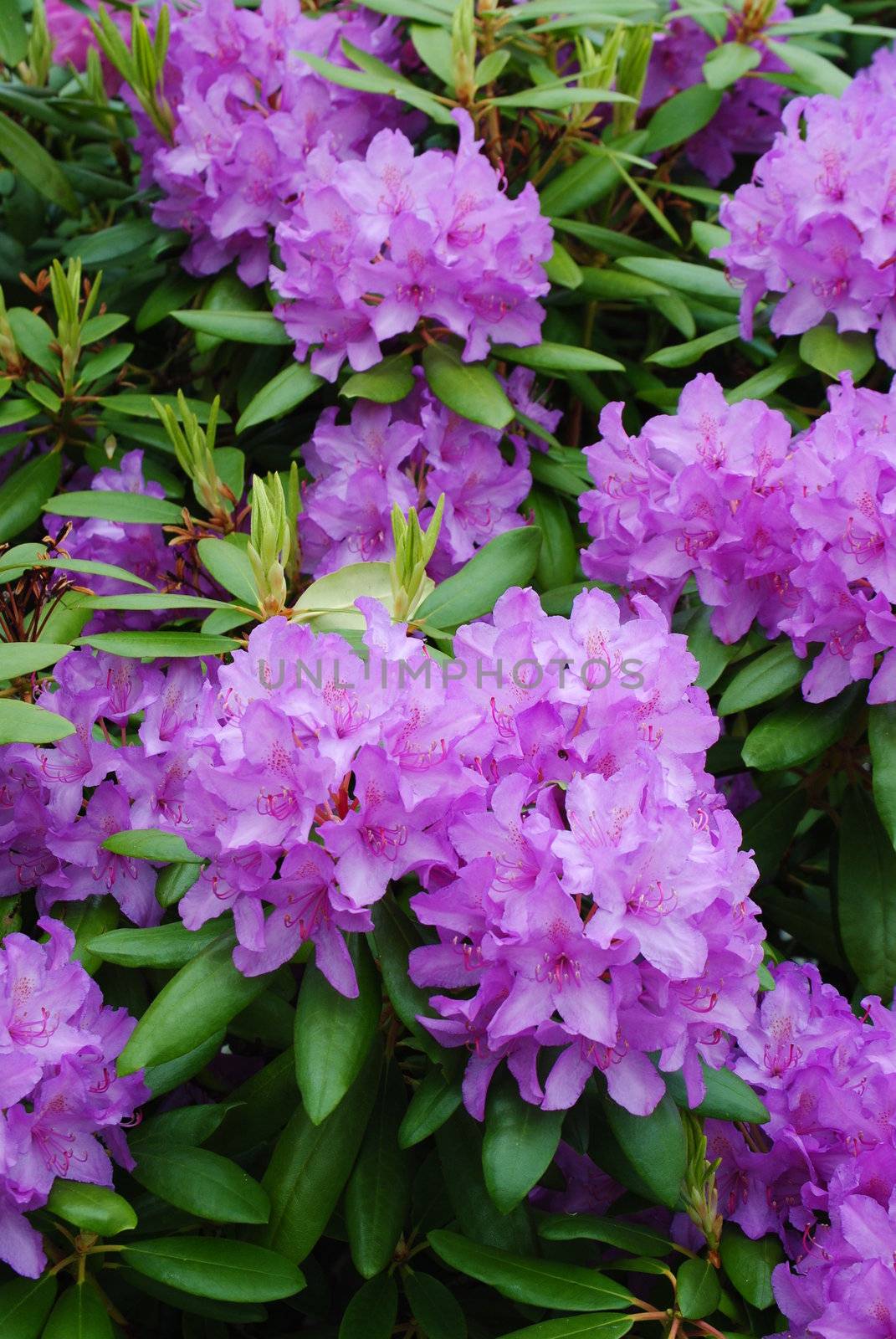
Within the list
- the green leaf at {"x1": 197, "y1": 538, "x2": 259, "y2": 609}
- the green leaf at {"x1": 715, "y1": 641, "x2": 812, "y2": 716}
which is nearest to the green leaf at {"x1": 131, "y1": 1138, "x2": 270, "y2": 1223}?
the green leaf at {"x1": 197, "y1": 538, "x2": 259, "y2": 609}

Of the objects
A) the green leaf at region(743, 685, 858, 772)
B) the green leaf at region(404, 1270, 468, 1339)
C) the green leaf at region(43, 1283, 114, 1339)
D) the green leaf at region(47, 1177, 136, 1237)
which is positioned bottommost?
the green leaf at region(404, 1270, 468, 1339)

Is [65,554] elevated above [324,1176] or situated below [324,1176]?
above

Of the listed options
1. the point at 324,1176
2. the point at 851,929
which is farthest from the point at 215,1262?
the point at 851,929

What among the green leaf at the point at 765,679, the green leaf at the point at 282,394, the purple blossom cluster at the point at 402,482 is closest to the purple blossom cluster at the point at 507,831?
the green leaf at the point at 765,679

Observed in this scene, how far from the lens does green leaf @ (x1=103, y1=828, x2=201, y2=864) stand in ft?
3.68

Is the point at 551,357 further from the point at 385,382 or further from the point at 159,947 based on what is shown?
the point at 159,947

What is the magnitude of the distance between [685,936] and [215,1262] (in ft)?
1.53

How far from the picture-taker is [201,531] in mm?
1495

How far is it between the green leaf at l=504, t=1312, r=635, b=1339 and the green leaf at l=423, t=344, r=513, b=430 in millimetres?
843

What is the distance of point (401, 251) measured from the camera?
4.71ft

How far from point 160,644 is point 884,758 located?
2.17 ft

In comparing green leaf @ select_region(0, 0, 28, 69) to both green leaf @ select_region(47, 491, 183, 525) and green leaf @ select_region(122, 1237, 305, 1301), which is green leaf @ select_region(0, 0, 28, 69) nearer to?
green leaf @ select_region(47, 491, 183, 525)

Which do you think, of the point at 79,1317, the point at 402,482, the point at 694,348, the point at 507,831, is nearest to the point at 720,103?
the point at 694,348

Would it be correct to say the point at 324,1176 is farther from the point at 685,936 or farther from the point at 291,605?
the point at 291,605
